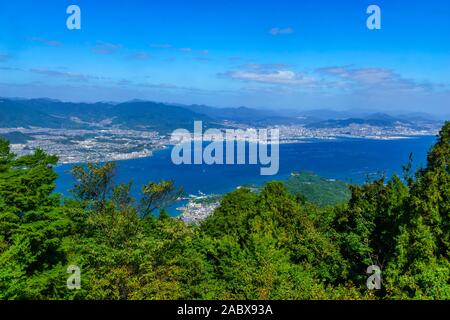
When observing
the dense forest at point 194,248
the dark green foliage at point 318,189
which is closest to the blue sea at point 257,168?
the dark green foliage at point 318,189

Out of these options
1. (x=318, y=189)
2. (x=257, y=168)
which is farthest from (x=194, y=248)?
(x=257, y=168)

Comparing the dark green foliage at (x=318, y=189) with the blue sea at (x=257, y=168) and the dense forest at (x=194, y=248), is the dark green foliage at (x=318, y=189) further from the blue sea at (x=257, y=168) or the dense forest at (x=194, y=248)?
the dense forest at (x=194, y=248)

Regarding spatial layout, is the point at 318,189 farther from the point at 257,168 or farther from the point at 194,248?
the point at 194,248

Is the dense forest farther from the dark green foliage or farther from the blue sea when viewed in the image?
the blue sea

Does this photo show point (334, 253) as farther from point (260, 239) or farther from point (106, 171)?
point (106, 171)

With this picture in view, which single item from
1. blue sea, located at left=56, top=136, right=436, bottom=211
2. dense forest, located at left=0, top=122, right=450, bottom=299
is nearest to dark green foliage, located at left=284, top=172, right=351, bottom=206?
blue sea, located at left=56, top=136, right=436, bottom=211

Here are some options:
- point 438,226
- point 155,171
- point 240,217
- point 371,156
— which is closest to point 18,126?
point 155,171
